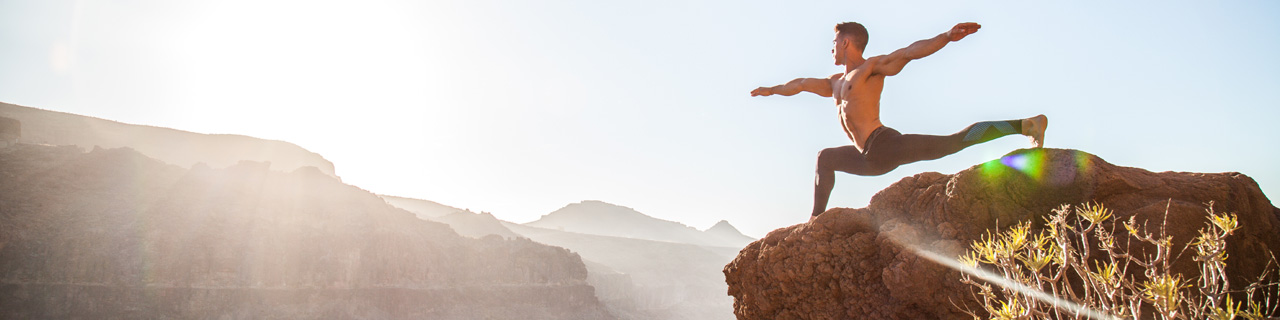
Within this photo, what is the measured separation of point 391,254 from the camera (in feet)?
141

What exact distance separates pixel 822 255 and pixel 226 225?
43.2m

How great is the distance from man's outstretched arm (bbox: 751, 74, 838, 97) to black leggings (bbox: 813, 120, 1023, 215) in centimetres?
56

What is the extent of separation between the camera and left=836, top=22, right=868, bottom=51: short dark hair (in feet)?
13.5

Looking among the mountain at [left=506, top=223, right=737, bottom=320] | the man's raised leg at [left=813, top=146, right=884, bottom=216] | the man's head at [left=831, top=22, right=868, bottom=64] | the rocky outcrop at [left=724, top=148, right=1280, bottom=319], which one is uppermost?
the man's head at [left=831, top=22, right=868, bottom=64]

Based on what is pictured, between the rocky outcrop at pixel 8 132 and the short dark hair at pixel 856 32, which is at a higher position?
the rocky outcrop at pixel 8 132

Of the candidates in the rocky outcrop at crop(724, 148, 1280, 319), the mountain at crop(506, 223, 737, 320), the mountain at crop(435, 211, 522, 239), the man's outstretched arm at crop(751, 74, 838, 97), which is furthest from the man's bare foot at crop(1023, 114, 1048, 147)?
the mountain at crop(435, 211, 522, 239)

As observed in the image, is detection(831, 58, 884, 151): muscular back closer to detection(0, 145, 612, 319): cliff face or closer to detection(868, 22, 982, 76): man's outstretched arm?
detection(868, 22, 982, 76): man's outstretched arm

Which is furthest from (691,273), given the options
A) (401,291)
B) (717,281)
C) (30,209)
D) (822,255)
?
(822,255)

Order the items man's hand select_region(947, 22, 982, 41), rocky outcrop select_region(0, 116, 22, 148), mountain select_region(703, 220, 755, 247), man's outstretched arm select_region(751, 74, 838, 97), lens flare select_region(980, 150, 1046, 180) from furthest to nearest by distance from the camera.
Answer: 1. mountain select_region(703, 220, 755, 247)
2. rocky outcrop select_region(0, 116, 22, 148)
3. man's outstretched arm select_region(751, 74, 838, 97)
4. man's hand select_region(947, 22, 982, 41)
5. lens flare select_region(980, 150, 1046, 180)

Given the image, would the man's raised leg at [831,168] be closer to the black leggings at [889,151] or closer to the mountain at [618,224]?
the black leggings at [889,151]

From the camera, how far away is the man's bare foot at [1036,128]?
305cm

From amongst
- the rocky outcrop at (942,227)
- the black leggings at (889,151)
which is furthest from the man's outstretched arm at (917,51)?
the rocky outcrop at (942,227)

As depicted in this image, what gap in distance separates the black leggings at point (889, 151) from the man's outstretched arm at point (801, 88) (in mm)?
557

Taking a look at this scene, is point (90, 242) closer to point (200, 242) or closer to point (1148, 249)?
point (200, 242)
